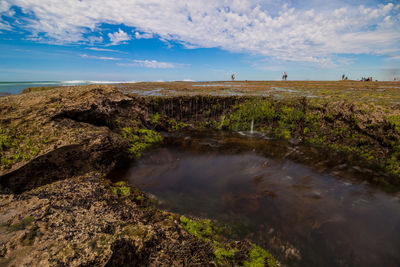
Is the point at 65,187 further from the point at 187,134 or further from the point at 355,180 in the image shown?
the point at 355,180

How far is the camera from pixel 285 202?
768 centimetres

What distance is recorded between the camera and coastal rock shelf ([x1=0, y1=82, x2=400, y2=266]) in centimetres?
351

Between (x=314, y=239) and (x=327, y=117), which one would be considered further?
(x=327, y=117)

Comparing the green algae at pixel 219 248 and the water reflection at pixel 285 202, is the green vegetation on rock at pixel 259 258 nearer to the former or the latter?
the green algae at pixel 219 248

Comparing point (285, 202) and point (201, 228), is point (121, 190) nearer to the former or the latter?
point (201, 228)

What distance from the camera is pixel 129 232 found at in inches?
149

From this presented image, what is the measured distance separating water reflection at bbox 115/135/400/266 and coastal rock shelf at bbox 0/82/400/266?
93cm

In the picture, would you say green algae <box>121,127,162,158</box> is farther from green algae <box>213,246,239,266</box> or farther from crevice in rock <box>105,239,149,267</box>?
crevice in rock <box>105,239,149,267</box>

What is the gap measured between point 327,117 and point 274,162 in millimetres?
6831

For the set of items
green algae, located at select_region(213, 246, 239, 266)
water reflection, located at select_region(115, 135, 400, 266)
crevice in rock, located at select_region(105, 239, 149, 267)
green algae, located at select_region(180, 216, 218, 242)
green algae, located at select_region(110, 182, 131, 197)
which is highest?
crevice in rock, located at select_region(105, 239, 149, 267)

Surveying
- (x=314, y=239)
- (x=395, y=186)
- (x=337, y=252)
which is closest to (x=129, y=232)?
(x=314, y=239)

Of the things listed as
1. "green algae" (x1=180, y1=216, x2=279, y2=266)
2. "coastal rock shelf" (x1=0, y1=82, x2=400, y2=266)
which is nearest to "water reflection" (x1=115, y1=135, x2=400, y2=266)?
"green algae" (x1=180, y1=216, x2=279, y2=266)

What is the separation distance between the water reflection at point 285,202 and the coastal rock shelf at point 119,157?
3.06ft

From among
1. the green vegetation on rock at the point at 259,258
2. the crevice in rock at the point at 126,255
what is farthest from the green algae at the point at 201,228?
the crevice in rock at the point at 126,255
